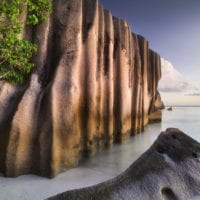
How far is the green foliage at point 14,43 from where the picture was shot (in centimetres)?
565

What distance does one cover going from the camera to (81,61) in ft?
22.6

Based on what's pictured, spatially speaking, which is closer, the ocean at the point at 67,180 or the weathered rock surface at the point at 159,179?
the weathered rock surface at the point at 159,179

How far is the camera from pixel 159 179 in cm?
320

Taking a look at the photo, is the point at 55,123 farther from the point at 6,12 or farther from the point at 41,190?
the point at 6,12

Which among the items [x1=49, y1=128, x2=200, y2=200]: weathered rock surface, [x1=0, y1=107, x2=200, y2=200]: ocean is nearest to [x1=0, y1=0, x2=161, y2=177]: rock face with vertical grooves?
[x1=0, y1=107, x2=200, y2=200]: ocean

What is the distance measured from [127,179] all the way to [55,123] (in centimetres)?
281

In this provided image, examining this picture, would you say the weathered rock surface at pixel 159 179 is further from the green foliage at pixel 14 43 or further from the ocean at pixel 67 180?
the green foliage at pixel 14 43

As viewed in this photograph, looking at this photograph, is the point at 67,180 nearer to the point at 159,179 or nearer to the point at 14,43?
the point at 159,179

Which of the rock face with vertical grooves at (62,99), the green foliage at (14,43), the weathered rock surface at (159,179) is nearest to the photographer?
the weathered rock surface at (159,179)

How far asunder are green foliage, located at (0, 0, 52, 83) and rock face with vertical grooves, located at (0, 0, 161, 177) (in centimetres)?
29

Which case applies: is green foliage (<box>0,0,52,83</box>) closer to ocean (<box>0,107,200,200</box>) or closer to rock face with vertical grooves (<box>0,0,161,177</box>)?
rock face with vertical grooves (<box>0,0,161,177</box>)

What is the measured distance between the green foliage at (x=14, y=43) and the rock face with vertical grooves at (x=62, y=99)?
0.94 ft

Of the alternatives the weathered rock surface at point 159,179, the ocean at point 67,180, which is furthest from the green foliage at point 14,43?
the weathered rock surface at point 159,179

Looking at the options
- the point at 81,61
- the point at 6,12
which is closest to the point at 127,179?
the point at 81,61
